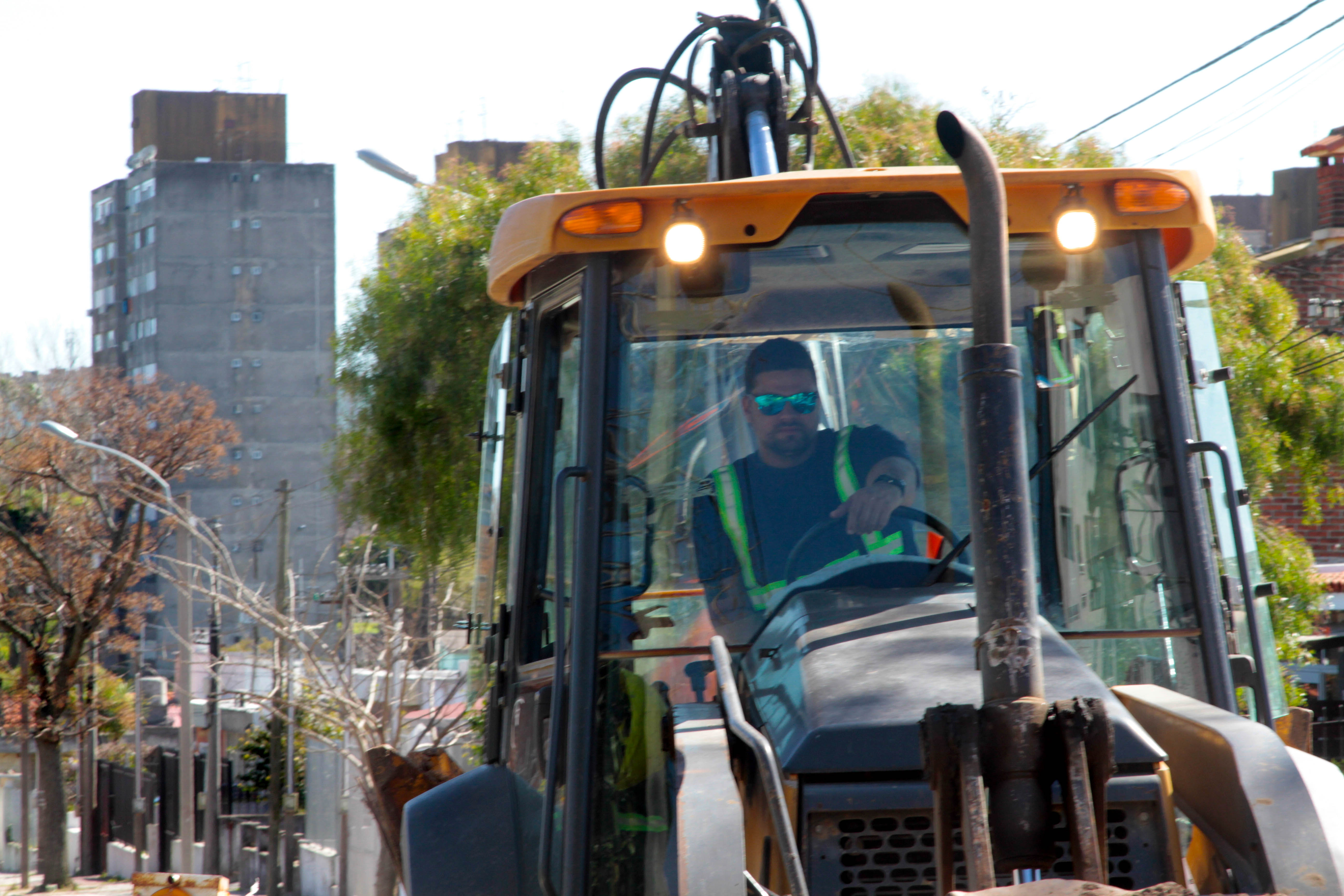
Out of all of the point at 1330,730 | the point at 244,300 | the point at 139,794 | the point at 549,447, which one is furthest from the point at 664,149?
the point at 244,300

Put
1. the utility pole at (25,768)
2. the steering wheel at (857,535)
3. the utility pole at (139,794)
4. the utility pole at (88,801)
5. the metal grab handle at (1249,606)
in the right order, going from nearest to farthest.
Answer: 1. the metal grab handle at (1249,606)
2. the steering wheel at (857,535)
3. the utility pole at (25,768)
4. the utility pole at (139,794)
5. the utility pole at (88,801)

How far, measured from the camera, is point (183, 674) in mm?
23719

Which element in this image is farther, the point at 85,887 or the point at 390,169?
the point at 85,887

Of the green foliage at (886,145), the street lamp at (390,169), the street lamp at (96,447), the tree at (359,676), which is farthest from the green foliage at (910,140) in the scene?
the street lamp at (96,447)

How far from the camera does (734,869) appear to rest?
7.72 feet

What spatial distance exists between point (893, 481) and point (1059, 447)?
0.41 metres

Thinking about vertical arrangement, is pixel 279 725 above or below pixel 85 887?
above

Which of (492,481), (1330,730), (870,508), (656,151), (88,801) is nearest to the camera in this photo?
(870,508)

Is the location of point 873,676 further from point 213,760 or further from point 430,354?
point 213,760

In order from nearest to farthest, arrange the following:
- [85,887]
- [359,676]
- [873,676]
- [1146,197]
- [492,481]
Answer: [873,676] → [1146,197] → [492,481] → [359,676] → [85,887]

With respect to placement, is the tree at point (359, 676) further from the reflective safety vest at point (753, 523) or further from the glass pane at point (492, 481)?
the reflective safety vest at point (753, 523)

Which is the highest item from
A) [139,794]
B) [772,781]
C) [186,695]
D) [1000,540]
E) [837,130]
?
[837,130]

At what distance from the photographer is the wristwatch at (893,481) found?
3.23 m

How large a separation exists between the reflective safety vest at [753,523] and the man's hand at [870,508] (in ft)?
0.04
